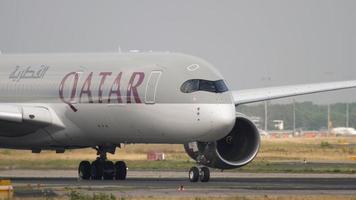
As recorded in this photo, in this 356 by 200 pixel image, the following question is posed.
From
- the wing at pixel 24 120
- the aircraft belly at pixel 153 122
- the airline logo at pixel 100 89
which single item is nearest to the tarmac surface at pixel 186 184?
the aircraft belly at pixel 153 122

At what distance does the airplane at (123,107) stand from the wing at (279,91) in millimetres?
52

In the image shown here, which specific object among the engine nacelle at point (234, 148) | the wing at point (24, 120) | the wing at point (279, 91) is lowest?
the engine nacelle at point (234, 148)

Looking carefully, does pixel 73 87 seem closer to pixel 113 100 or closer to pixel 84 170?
pixel 113 100

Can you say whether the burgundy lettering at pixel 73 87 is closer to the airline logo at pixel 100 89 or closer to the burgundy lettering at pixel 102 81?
the airline logo at pixel 100 89

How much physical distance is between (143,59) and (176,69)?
2.24m

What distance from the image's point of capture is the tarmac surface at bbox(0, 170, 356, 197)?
4116 cm

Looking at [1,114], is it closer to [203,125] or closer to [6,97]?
[6,97]

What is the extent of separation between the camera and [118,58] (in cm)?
5041

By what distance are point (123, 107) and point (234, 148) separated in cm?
484

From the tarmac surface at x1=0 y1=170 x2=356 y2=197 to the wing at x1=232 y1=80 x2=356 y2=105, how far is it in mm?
3317

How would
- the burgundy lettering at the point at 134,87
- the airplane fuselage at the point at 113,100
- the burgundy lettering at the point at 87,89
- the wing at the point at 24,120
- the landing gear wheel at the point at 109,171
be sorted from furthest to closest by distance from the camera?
the landing gear wheel at the point at 109,171, the burgundy lettering at the point at 87,89, the wing at the point at 24,120, the burgundy lettering at the point at 134,87, the airplane fuselage at the point at 113,100

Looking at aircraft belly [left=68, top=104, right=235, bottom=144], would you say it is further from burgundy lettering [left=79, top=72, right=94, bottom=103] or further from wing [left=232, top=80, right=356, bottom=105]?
wing [left=232, top=80, right=356, bottom=105]

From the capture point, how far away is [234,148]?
4966 cm

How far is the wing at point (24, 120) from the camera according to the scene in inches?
1937
